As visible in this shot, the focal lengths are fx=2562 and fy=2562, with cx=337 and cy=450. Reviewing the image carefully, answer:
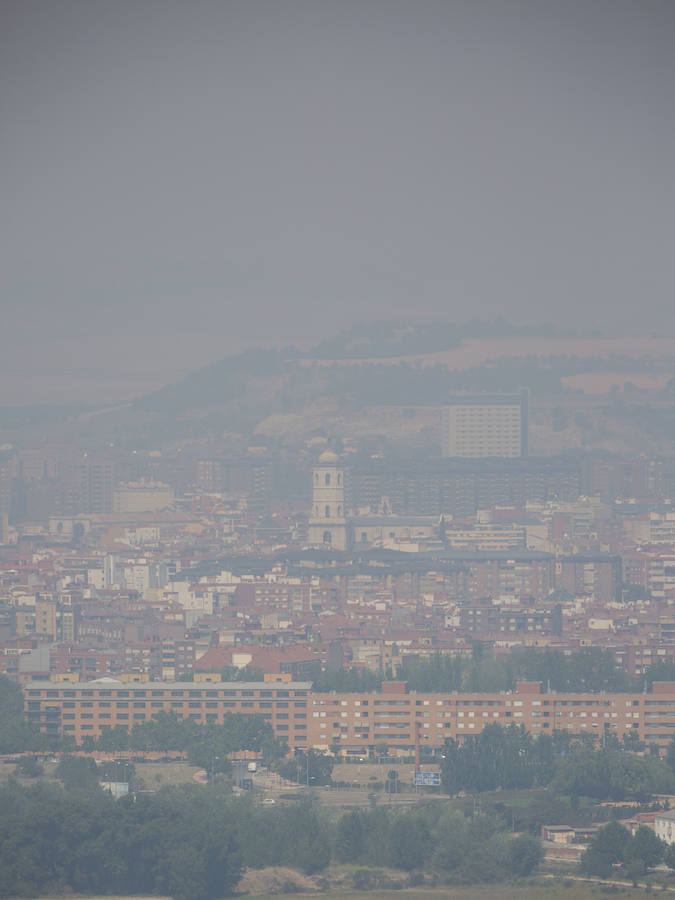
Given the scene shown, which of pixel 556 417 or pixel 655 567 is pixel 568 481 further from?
pixel 655 567

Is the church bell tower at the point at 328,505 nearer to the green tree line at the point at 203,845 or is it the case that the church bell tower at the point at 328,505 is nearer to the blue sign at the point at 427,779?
the blue sign at the point at 427,779

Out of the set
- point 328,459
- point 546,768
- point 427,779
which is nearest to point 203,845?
point 427,779

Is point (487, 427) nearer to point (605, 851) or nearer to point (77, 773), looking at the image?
point (77, 773)

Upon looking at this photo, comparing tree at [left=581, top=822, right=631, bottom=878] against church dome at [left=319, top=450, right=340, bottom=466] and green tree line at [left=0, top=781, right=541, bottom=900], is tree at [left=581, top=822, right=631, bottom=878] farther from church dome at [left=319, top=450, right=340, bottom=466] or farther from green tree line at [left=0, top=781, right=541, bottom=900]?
church dome at [left=319, top=450, right=340, bottom=466]

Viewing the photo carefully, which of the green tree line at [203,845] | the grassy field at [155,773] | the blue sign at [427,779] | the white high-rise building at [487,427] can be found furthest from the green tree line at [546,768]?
the white high-rise building at [487,427]

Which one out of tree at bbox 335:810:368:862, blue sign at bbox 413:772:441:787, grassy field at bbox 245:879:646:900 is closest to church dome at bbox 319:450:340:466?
blue sign at bbox 413:772:441:787

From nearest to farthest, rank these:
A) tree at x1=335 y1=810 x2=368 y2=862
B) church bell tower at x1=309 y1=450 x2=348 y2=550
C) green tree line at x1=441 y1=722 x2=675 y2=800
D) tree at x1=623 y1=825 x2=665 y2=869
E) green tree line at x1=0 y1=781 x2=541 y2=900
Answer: green tree line at x1=0 y1=781 x2=541 y2=900 < tree at x1=623 y1=825 x2=665 y2=869 < tree at x1=335 y1=810 x2=368 y2=862 < green tree line at x1=441 y1=722 x2=675 y2=800 < church bell tower at x1=309 y1=450 x2=348 y2=550
